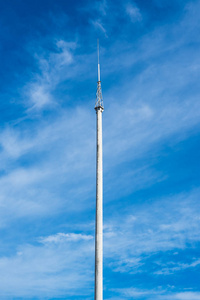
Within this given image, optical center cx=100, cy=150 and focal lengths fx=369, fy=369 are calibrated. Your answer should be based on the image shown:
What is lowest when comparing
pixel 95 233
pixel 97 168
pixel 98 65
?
pixel 95 233

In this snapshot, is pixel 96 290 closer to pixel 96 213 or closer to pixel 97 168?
pixel 96 213

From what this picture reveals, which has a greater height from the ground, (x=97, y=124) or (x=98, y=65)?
(x=98, y=65)

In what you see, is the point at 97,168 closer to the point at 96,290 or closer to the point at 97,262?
the point at 97,262

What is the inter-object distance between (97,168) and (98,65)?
21.8 meters

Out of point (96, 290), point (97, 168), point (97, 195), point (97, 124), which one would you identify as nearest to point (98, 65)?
point (97, 124)

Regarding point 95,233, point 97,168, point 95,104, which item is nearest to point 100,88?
point 95,104

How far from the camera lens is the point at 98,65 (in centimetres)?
6956

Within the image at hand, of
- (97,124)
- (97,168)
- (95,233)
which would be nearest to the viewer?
(95,233)

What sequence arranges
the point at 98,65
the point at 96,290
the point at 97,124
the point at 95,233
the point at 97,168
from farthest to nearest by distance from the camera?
the point at 98,65
the point at 97,124
the point at 97,168
the point at 95,233
the point at 96,290

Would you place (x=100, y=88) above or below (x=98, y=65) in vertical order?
below

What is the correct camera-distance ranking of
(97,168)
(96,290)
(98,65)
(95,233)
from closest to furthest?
(96,290) → (95,233) → (97,168) → (98,65)

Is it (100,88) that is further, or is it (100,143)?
(100,88)

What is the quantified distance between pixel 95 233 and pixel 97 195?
18.9ft

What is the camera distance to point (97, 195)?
5650 cm
